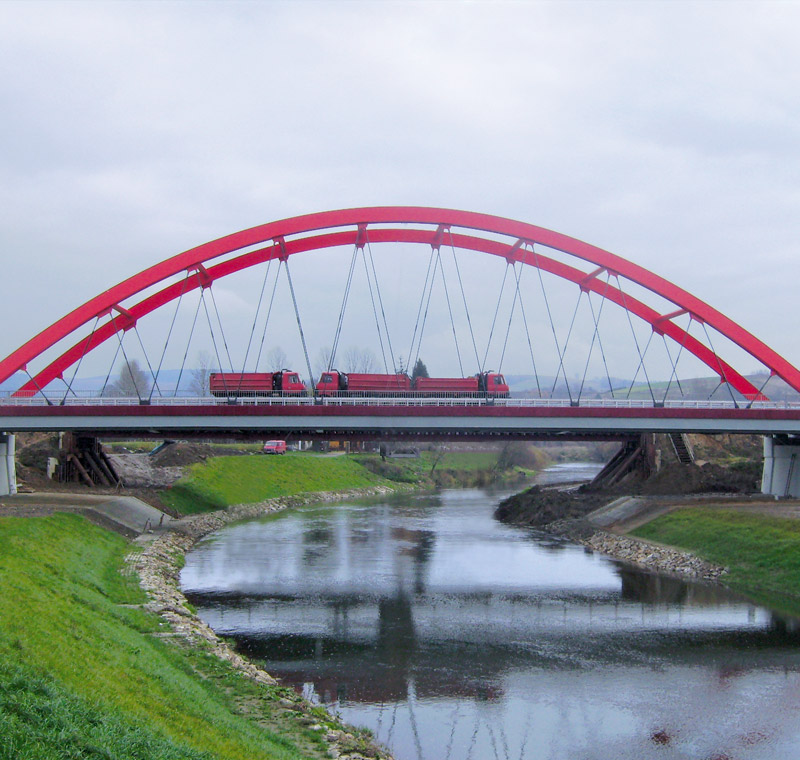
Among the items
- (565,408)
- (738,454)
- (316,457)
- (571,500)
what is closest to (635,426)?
(565,408)

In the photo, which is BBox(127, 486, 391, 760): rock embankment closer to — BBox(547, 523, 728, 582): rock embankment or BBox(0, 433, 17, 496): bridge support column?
BBox(0, 433, 17, 496): bridge support column

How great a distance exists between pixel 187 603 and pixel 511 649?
984 cm

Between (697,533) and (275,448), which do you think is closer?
(697,533)

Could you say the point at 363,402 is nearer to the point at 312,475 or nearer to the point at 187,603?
the point at 187,603

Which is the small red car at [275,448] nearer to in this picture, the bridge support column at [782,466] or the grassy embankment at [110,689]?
the bridge support column at [782,466]

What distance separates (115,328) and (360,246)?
1353 centimetres

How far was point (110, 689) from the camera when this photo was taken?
1100cm

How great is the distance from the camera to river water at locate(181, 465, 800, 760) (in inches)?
560

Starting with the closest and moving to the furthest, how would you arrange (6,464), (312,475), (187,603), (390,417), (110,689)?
(110,689), (187,603), (390,417), (6,464), (312,475)

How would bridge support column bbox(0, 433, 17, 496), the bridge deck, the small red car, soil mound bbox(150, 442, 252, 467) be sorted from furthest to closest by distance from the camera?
the small red car < soil mound bbox(150, 442, 252, 467) < bridge support column bbox(0, 433, 17, 496) < the bridge deck

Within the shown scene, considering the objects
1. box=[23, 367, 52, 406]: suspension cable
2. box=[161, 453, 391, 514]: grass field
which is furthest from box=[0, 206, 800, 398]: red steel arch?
box=[161, 453, 391, 514]: grass field

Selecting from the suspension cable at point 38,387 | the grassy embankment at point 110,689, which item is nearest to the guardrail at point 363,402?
the suspension cable at point 38,387

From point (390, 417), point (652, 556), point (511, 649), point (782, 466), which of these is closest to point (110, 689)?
point (511, 649)

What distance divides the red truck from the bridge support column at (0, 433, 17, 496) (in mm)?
10720
